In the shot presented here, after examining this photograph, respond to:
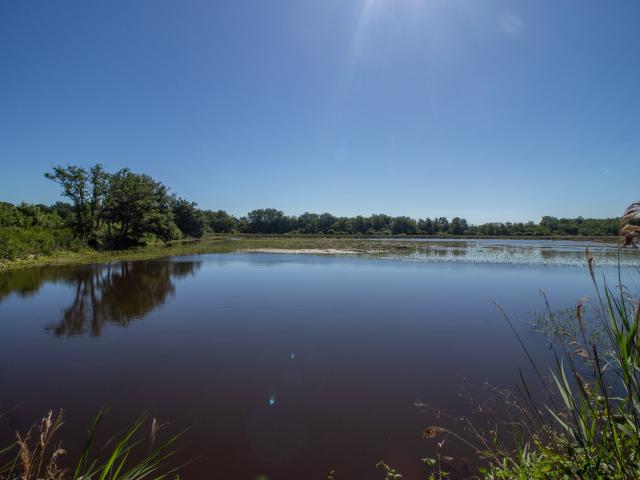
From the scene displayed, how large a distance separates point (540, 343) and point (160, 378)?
986 centimetres

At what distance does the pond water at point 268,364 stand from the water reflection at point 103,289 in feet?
0.36

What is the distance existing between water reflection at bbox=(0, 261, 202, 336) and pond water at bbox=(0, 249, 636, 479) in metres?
0.11

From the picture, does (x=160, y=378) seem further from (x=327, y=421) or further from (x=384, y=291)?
(x=384, y=291)

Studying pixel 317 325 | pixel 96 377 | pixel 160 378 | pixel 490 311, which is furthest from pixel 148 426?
pixel 490 311

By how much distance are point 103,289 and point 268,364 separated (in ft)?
39.7

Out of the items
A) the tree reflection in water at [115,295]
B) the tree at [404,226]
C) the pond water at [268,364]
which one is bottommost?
the pond water at [268,364]

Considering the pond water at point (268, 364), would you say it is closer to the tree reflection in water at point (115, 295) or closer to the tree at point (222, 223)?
the tree reflection in water at point (115, 295)

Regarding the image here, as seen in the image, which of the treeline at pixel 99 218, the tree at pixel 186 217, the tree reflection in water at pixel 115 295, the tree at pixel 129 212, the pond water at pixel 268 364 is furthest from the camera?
the tree at pixel 186 217

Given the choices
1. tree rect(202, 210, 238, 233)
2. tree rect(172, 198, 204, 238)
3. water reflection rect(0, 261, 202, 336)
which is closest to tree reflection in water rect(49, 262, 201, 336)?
water reflection rect(0, 261, 202, 336)

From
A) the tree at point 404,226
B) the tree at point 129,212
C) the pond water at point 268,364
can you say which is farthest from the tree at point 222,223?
the pond water at point 268,364

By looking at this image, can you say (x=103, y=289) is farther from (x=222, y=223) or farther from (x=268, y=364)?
(x=222, y=223)

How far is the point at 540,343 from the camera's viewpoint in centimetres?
935

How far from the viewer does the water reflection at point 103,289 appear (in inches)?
427

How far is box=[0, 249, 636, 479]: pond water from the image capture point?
5059 millimetres
